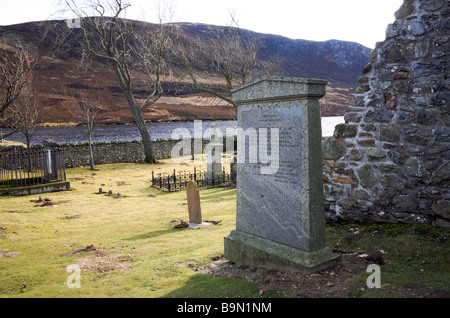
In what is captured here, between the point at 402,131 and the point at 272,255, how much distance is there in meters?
2.96

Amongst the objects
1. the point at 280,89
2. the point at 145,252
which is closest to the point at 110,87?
the point at 145,252

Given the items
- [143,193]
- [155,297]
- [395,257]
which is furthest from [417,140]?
[143,193]

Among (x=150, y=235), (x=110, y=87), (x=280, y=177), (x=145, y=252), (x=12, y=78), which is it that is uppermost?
(x=110, y=87)

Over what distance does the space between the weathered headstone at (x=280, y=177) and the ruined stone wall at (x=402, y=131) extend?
1.81 m

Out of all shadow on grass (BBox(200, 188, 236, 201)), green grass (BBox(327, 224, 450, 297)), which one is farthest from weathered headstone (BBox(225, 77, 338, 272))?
shadow on grass (BBox(200, 188, 236, 201))

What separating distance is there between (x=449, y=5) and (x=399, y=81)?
Answer: 1.26 m

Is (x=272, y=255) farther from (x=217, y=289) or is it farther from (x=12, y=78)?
(x=12, y=78)

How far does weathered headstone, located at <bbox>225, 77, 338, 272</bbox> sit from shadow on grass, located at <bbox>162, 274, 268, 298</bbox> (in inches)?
24.9

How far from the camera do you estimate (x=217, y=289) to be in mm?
4344

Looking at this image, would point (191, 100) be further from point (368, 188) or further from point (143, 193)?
point (368, 188)

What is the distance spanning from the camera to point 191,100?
10812 centimetres

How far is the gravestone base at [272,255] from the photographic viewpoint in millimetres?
4438

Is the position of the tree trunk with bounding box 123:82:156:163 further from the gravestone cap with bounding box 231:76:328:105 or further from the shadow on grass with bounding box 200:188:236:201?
the gravestone cap with bounding box 231:76:328:105

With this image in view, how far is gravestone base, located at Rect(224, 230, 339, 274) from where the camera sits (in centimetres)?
444
